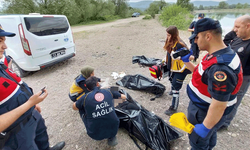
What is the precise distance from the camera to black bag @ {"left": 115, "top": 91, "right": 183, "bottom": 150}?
2.03m

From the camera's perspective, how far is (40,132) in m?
1.87

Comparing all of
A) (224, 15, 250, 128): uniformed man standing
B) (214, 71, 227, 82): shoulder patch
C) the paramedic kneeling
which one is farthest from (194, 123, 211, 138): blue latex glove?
(224, 15, 250, 128): uniformed man standing

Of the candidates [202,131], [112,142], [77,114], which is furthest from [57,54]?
[202,131]

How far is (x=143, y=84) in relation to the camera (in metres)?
3.62

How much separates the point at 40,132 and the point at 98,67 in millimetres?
3577

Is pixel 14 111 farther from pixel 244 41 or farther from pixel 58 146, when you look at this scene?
pixel 244 41

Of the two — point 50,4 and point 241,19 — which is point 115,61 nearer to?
point 241,19

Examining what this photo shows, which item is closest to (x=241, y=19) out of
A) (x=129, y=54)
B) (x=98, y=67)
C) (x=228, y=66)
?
(x=228, y=66)

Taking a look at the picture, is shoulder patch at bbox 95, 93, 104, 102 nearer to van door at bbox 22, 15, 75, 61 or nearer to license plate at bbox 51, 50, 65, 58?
van door at bbox 22, 15, 75, 61

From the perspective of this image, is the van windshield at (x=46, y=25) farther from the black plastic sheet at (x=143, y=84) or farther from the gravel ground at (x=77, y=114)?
the black plastic sheet at (x=143, y=84)

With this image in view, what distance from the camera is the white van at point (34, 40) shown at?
393cm

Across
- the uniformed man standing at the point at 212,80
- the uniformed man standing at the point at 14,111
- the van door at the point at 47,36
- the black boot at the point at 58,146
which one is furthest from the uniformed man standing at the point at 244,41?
the van door at the point at 47,36

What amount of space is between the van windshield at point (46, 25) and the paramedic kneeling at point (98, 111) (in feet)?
11.4

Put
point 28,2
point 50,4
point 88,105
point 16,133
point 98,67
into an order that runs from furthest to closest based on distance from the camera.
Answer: point 50,4 → point 28,2 → point 98,67 → point 88,105 → point 16,133
